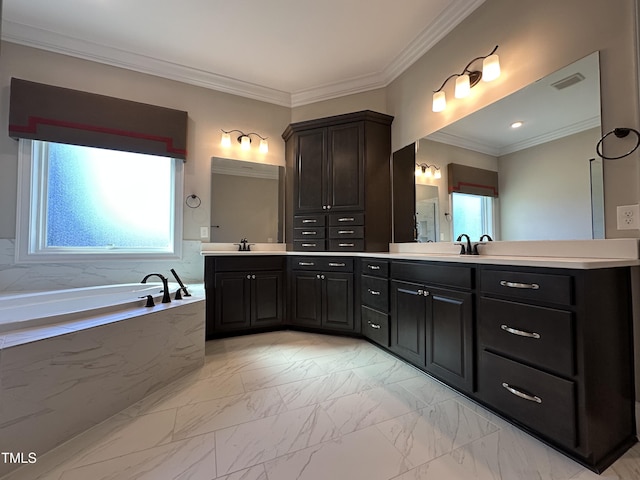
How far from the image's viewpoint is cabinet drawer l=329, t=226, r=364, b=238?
2842mm

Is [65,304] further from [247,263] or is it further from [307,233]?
[307,233]

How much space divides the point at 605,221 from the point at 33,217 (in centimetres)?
396

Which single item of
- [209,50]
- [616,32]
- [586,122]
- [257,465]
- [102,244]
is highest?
[209,50]

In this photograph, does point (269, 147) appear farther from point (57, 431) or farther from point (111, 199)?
point (57, 431)

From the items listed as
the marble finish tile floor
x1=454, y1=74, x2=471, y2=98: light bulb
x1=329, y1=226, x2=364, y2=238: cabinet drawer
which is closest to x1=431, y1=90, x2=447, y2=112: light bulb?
x1=454, y1=74, x2=471, y2=98: light bulb

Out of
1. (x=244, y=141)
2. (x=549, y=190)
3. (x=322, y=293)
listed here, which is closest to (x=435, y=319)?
(x=549, y=190)

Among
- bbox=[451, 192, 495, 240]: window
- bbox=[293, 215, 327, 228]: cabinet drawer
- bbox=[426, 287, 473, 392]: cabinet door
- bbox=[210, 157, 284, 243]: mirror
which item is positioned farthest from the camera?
bbox=[210, 157, 284, 243]: mirror

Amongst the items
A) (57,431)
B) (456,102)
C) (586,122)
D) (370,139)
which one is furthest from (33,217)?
(586,122)

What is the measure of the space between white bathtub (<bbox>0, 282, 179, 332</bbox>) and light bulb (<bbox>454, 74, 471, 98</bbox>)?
262 cm

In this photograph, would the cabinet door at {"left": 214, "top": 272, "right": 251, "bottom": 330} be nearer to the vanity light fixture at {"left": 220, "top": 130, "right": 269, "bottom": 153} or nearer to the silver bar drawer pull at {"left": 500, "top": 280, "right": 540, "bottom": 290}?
the vanity light fixture at {"left": 220, "top": 130, "right": 269, "bottom": 153}

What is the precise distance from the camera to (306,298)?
2.89 meters

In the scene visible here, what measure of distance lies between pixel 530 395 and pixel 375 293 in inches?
48.3

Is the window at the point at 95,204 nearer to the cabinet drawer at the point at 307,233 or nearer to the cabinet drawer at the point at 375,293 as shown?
the cabinet drawer at the point at 307,233

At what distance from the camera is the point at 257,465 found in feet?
4.01
